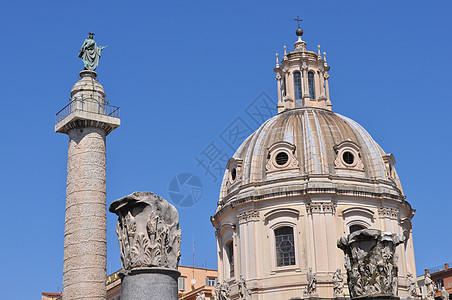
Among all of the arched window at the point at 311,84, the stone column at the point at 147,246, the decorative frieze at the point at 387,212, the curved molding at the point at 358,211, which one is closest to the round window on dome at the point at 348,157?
the curved molding at the point at 358,211

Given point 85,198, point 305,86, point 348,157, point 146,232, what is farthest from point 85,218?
point 305,86

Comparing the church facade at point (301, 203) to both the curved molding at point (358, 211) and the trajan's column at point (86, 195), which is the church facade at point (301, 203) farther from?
the trajan's column at point (86, 195)

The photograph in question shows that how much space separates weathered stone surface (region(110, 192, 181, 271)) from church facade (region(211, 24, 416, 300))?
3359 centimetres

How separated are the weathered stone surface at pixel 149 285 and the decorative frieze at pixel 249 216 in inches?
1428

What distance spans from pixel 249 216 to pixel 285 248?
10.1 ft

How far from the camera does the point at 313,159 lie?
155 feet

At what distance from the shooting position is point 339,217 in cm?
4594

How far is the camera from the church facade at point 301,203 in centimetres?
4506

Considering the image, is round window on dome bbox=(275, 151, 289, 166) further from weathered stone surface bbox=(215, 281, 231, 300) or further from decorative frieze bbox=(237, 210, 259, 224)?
weathered stone surface bbox=(215, 281, 231, 300)

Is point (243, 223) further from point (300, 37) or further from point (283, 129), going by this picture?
point (300, 37)

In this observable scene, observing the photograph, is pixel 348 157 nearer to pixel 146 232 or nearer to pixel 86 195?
pixel 86 195

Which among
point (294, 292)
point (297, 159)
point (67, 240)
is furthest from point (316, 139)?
point (67, 240)

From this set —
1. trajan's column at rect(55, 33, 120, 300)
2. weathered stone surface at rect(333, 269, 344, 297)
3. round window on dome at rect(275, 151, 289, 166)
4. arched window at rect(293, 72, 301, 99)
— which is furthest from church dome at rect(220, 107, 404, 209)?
trajan's column at rect(55, 33, 120, 300)

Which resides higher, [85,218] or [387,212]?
[387,212]
